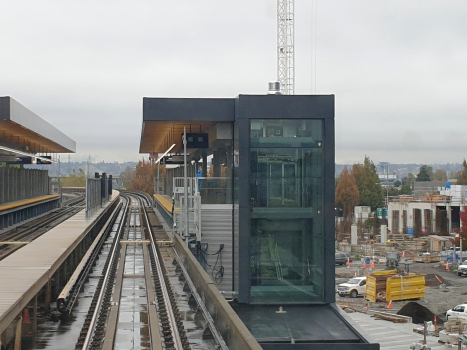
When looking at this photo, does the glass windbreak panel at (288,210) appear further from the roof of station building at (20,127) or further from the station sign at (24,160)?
the station sign at (24,160)

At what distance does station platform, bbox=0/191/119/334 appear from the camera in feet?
24.3

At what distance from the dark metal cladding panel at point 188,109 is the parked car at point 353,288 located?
22972 mm

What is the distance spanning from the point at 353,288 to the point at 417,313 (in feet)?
25.5

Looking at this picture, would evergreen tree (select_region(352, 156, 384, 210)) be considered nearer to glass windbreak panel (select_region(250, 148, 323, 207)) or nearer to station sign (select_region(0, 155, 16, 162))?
station sign (select_region(0, 155, 16, 162))

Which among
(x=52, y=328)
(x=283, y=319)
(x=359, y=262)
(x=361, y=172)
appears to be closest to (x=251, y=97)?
(x=283, y=319)

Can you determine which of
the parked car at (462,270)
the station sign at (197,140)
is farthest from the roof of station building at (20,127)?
the parked car at (462,270)

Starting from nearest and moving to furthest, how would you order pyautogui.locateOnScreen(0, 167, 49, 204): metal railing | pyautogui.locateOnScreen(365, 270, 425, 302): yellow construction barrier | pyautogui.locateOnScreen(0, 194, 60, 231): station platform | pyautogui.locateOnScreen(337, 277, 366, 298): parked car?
pyautogui.locateOnScreen(0, 194, 60, 231): station platform → pyautogui.locateOnScreen(0, 167, 49, 204): metal railing → pyautogui.locateOnScreen(365, 270, 425, 302): yellow construction barrier → pyautogui.locateOnScreen(337, 277, 366, 298): parked car

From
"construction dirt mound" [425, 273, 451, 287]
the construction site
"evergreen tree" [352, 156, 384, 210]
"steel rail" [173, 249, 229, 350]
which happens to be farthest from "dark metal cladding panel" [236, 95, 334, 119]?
"evergreen tree" [352, 156, 384, 210]

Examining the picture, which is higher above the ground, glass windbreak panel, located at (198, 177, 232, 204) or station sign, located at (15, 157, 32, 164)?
station sign, located at (15, 157, 32, 164)

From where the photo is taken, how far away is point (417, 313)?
1128 inches

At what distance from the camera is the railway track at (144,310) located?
772cm

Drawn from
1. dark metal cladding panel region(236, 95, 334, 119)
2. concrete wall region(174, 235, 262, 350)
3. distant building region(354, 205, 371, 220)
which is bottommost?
distant building region(354, 205, 371, 220)

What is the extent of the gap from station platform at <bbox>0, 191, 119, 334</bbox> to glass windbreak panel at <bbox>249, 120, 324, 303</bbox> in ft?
14.9

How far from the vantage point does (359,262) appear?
51.7 metres
